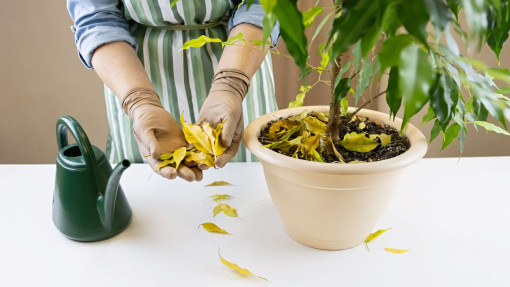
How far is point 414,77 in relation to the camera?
0.29 meters

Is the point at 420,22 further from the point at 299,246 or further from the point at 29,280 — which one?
the point at 29,280

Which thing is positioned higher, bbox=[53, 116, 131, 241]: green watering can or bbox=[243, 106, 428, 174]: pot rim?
bbox=[243, 106, 428, 174]: pot rim

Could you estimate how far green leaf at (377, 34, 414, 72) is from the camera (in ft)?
1.00

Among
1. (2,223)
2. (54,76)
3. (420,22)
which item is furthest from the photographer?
(54,76)

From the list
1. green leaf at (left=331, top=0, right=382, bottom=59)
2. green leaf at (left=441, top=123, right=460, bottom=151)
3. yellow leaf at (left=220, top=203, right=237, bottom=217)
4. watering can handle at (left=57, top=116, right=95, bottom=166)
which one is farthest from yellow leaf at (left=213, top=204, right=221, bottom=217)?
green leaf at (left=331, top=0, right=382, bottom=59)

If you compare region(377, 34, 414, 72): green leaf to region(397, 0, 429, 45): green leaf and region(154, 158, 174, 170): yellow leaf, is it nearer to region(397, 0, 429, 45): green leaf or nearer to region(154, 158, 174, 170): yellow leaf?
region(397, 0, 429, 45): green leaf

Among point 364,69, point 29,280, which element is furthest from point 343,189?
point 29,280

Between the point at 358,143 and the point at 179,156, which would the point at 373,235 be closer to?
Result: the point at 358,143

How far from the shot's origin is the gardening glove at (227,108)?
0.73m

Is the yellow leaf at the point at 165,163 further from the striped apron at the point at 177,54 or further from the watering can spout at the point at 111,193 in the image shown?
the striped apron at the point at 177,54

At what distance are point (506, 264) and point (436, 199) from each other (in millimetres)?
188

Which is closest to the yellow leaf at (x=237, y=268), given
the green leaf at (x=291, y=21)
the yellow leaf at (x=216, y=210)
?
the yellow leaf at (x=216, y=210)

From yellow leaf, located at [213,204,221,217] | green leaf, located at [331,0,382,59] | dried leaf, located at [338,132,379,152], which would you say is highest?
green leaf, located at [331,0,382,59]

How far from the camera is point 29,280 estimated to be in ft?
2.02
